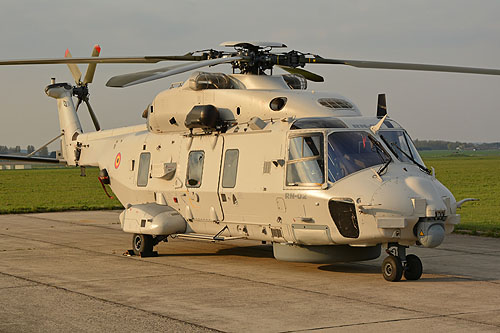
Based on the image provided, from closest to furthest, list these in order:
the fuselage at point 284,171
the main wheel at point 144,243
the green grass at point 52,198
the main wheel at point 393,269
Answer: the fuselage at point 284,171
the main wheel at point 393,269
the main wheel at point 144,243
the green grass at point 52,198

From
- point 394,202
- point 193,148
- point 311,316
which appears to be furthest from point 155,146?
point 311,316

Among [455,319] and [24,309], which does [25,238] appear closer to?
[24,309]

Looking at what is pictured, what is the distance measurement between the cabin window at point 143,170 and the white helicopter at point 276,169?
0.07 feet

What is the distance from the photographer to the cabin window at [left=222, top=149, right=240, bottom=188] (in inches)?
529

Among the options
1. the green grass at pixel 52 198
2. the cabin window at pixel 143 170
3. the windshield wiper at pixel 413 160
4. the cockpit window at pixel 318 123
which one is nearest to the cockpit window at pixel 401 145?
the windshield wiper at pixel 413 160

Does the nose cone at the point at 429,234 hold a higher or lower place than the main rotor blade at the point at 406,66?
lower

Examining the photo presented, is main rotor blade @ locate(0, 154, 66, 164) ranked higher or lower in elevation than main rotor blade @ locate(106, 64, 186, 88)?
lower

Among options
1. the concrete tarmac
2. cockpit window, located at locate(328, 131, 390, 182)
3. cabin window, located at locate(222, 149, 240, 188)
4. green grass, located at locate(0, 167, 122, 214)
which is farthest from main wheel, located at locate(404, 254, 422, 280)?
green grass, located at locate(0, 167, 122, 214)

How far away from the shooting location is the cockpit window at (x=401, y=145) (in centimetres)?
1207

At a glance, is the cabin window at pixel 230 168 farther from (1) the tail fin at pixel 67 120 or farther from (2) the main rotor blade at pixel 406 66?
(1) the tail fin at pixel 67 120

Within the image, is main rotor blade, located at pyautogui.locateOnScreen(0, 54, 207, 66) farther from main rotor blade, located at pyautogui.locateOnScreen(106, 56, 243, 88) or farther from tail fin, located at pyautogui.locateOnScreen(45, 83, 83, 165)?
tail fin, located at pyautogui.locateOnScreen(45, 83, 83, 165)

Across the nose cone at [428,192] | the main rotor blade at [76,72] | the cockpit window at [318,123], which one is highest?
the main rotor blade at [76,72]

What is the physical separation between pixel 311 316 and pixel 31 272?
5854mm

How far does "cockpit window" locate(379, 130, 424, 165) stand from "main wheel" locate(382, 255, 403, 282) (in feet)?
5.42
